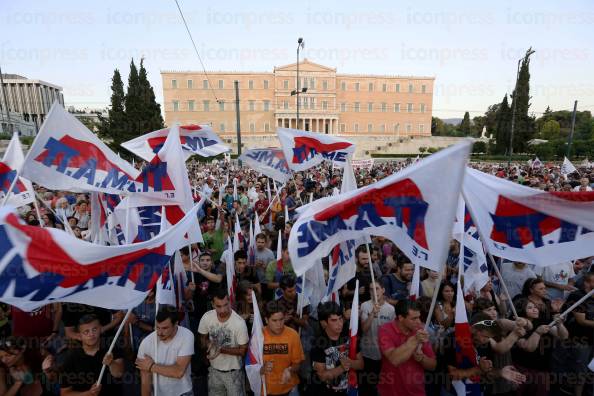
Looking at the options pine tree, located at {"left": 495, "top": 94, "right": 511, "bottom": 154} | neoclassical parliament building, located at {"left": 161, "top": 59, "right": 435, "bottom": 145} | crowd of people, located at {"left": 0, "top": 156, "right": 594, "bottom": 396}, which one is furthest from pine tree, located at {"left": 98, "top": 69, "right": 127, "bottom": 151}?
pine tree, located at {"left": 495, "top": 94, "right": 511, "bottom": 154}

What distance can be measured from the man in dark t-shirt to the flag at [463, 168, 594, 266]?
9.88 feet

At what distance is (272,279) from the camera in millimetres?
4980

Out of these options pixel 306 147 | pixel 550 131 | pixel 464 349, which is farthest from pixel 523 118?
pixel 464 349

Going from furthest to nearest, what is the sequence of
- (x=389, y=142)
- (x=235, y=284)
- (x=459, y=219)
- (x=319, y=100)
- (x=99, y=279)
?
1. (x=319, y=100)
2. (x=389, y=142)
3. (x=235, y=284)
4. (x=459, y=219)
5. (x=99, y=279)

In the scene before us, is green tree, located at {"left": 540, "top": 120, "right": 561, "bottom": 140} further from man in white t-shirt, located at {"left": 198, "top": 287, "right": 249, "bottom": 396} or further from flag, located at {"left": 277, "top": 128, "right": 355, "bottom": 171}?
man in white t-shirt, located at {"left": 198, "top": 287, "right": 249, "bottom": 396}

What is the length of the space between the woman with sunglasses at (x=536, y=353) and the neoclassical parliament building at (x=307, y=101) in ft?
209

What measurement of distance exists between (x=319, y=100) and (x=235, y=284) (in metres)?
68.3

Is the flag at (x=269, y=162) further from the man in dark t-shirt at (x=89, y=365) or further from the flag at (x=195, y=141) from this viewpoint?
the man in dark t-shirt at (x=89, y=365)

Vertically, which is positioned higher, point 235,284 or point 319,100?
point 319,100

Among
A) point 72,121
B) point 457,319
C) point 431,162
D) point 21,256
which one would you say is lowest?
point 457,319

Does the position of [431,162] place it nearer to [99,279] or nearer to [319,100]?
[99,279]

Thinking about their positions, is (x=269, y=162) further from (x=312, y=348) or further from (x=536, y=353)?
(x=536, y=353)

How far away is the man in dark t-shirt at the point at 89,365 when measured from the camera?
2.73 m

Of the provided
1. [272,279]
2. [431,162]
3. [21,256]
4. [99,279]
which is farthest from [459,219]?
[21,256]
